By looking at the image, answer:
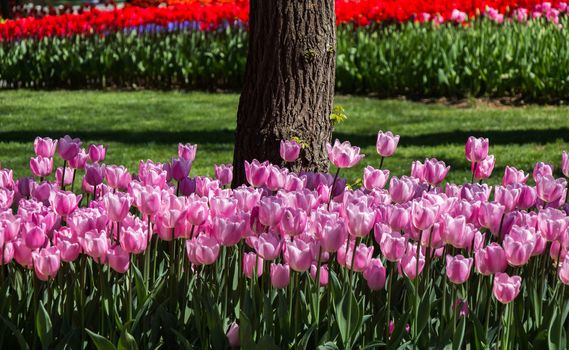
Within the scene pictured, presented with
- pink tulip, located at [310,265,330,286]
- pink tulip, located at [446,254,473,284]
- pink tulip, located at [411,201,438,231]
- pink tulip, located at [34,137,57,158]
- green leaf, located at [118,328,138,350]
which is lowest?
green leaf, located at [118,328,138,350]

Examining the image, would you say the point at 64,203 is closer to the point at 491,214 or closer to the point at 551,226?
the point at 491,214

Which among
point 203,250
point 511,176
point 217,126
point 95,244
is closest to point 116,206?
point 95,244

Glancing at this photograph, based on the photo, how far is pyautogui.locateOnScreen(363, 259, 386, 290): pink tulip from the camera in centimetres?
267

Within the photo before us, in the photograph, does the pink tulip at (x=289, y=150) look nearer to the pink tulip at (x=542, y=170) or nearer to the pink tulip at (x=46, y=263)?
the pink tulip at (x=542, y=170)

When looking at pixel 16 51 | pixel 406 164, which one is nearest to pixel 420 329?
pixel 406 164

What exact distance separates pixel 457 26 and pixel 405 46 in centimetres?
91

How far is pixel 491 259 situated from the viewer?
252cm

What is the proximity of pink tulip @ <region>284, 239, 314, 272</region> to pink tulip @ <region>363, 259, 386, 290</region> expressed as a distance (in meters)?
0.21

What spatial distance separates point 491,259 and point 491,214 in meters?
0.26

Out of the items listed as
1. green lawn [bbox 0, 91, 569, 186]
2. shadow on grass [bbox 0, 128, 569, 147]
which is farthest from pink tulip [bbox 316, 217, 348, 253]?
shadow on grass [bbox 0, 128, 569, 147]

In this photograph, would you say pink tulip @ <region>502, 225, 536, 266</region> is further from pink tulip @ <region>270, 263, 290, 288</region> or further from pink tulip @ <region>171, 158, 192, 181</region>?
pink tulip @ <region>171, 158, 192, 181</region>

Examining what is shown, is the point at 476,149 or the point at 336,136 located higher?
the point at 476,149

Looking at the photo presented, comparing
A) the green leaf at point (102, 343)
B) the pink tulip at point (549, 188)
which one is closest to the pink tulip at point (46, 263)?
the green leaf at point (102, 343)

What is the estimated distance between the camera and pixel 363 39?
11.2 metres
